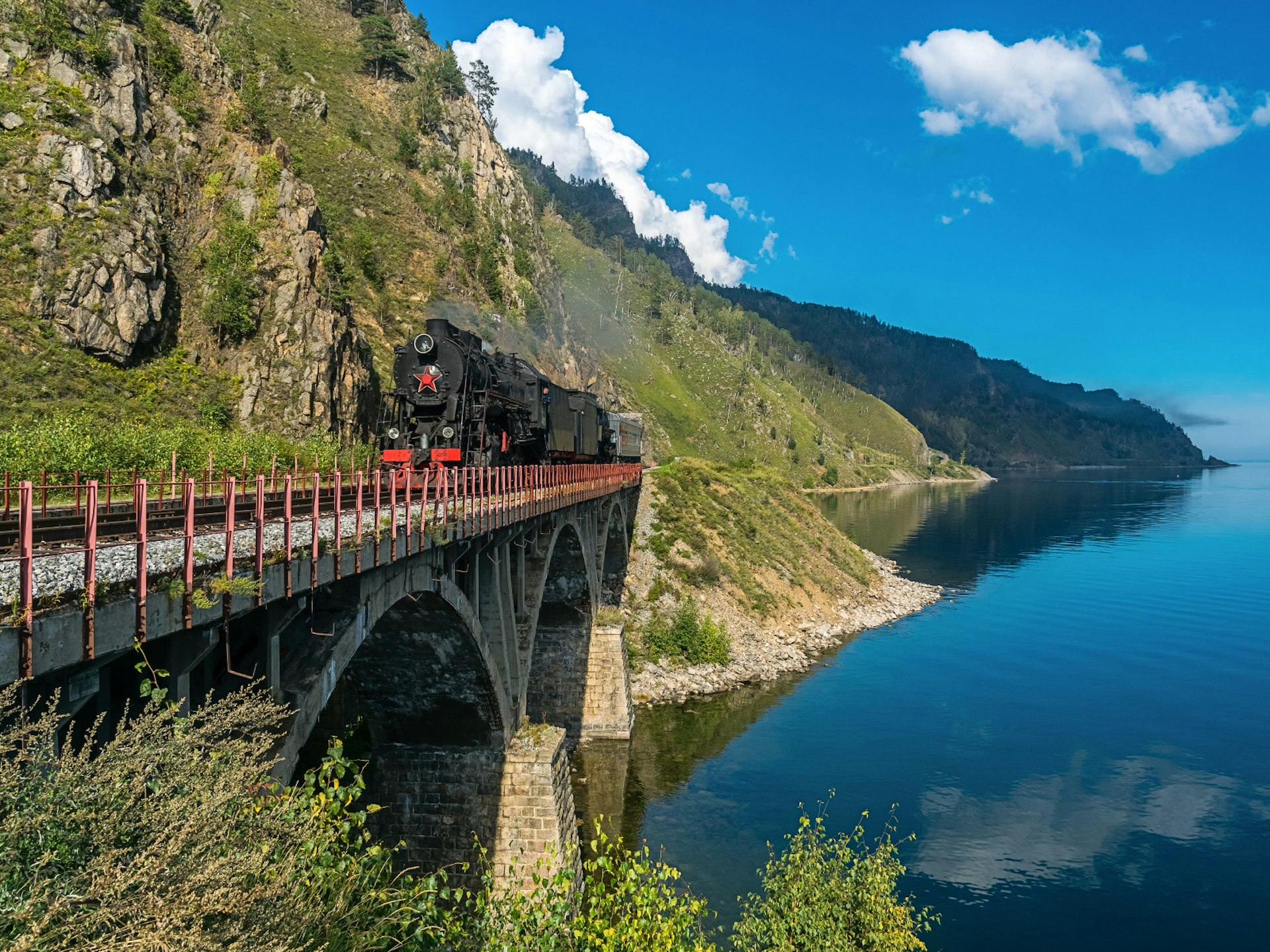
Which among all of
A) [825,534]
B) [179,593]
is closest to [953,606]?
[825,534]

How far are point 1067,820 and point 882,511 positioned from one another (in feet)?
367

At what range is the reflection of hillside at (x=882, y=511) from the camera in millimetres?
98331

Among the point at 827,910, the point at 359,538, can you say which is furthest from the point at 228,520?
the point at 827,910

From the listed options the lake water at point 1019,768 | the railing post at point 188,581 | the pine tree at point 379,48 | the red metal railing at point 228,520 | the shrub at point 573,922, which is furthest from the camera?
the pine tree at point 379,48

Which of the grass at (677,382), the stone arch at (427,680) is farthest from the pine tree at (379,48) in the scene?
the stone arch at (427,680)

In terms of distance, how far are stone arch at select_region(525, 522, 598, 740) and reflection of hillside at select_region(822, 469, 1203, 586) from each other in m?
45.0

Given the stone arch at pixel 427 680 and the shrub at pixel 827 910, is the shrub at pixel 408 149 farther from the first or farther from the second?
the shrub at pixel 827 910

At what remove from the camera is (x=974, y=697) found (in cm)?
3962

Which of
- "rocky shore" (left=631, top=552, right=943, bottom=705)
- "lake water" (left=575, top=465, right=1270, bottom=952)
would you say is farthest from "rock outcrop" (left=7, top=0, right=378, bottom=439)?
"lake water" (left=575, top=465, right=1270, bottom=952)

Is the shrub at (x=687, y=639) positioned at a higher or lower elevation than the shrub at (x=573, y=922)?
lower

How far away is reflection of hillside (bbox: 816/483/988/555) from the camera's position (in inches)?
3871

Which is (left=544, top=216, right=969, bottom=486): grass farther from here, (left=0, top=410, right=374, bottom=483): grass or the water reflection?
the water reflection

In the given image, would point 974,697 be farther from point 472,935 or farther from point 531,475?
point 472,935

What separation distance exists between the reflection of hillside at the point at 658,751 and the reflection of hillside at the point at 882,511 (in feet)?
169
